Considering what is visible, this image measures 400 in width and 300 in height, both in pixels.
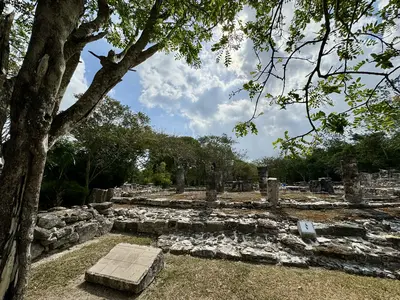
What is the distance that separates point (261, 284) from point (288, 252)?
163 cm

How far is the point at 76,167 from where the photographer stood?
1515 cm

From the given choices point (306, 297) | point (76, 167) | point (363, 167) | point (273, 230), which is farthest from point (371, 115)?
point (363, 167)

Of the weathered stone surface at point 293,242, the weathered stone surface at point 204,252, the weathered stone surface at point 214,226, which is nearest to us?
the weathered stone surface at point 204,252

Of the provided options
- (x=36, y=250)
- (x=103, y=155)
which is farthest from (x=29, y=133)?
(x=103, y=155)

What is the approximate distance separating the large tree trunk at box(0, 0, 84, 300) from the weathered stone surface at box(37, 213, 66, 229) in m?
3.25

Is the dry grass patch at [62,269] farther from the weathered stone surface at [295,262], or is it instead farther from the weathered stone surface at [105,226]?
the weathered stone surface at [295,262]

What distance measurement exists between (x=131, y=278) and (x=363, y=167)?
3950 centimetres

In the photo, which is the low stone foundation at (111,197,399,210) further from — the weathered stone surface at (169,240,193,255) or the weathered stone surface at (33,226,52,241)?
the weathered stone surface at (33,226,52,241)

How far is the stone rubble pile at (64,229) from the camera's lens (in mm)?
4250

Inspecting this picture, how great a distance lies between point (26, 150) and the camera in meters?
1.96

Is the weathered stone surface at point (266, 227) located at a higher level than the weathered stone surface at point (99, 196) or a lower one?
lower

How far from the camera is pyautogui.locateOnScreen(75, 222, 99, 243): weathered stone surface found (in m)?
5.14

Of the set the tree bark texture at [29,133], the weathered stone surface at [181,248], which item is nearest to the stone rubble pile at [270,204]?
the weathered stone surface at [181,248]

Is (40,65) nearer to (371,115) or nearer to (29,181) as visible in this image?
(29,181)
